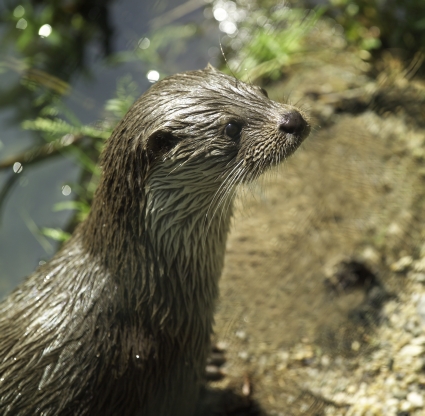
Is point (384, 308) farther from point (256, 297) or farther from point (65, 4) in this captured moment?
point (65, 4)

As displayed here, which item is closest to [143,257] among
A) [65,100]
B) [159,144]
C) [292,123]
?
[159,144]

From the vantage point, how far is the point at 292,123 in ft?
6.61

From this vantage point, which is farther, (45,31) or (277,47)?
(45,31)

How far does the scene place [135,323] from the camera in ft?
7.00

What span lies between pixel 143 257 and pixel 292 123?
0.69m

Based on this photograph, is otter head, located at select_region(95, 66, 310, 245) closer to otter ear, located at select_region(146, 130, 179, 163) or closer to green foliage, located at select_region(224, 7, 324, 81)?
otter ear, located at select_region(146, 130, 179, 163)

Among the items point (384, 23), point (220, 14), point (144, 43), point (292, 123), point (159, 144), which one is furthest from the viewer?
point (220, 14)

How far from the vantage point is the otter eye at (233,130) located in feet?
6.48

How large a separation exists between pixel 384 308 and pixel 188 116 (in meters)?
1.47

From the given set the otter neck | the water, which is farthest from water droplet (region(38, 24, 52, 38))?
the otter neck

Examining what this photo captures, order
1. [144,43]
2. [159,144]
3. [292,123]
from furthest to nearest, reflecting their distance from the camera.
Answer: [144,43]
[292,123]
[159,144]

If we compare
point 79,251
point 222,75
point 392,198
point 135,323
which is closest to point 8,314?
point 79,251

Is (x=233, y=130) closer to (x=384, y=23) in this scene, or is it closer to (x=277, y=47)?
(x=277, y=47)

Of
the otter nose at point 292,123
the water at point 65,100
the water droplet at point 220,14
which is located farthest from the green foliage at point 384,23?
the otter nose at point 292,123
